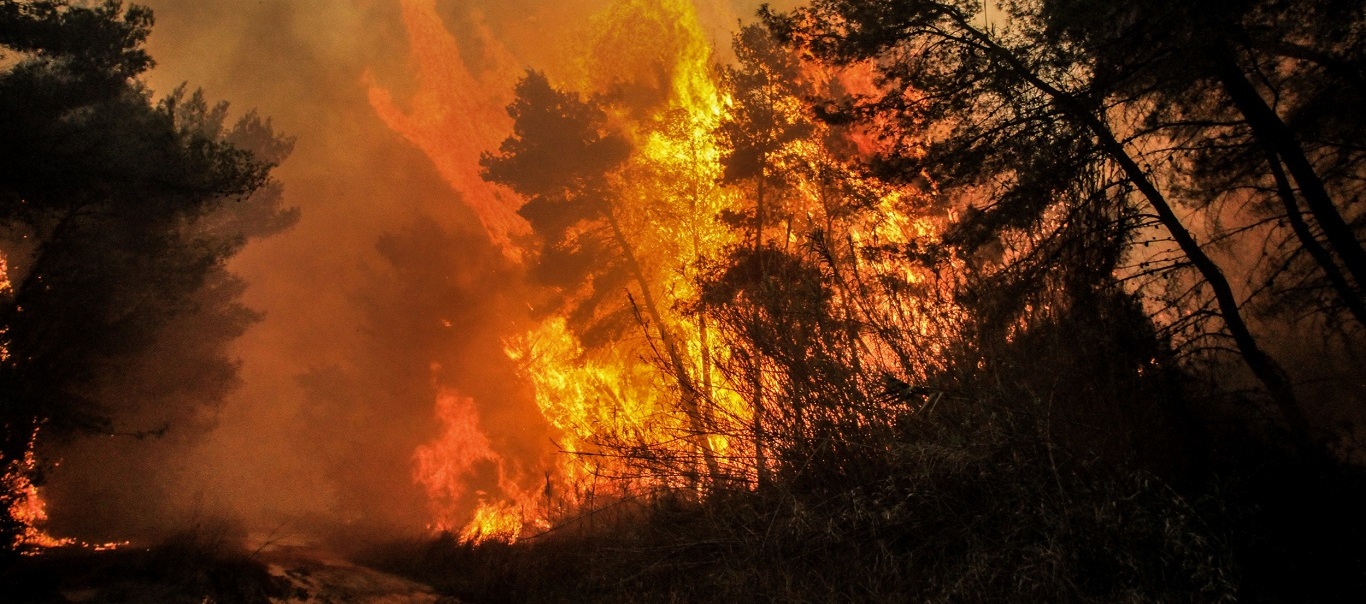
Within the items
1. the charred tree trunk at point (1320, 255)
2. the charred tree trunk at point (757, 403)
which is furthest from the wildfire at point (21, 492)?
the charred tree trunk at point (1320, 255)

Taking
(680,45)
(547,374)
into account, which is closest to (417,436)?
(547,374)

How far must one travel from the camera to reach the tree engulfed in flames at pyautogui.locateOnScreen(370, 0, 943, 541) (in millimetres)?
6141

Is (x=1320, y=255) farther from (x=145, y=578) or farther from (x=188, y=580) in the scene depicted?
(x=145, y=578)

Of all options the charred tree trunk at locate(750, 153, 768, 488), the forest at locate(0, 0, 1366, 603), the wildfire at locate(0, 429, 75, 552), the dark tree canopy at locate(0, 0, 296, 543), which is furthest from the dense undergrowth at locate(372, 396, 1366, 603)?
the dark tree canopy at locate(0, 0, 296, 543)

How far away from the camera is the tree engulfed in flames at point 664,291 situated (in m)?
6.14

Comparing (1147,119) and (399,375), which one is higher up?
(399,375)

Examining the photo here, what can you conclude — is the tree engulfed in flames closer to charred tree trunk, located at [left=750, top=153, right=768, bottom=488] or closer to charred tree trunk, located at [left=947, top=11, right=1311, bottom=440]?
charred tree trunk, located at [left=750, top=153, right=768, bottom=488]

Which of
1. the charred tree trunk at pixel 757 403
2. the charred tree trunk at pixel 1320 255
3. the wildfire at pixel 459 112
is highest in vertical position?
the wildfire at pixel 459 112

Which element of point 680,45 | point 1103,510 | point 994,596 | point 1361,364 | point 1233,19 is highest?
point 680,45

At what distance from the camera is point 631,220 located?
20.8 m

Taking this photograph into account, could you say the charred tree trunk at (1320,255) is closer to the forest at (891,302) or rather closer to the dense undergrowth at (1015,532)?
the forest at (891,302)

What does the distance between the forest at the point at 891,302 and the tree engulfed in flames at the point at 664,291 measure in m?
0.10

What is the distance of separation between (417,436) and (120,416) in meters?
11.0

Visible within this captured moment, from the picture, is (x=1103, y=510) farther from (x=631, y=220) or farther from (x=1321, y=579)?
(x=631, y=220)
